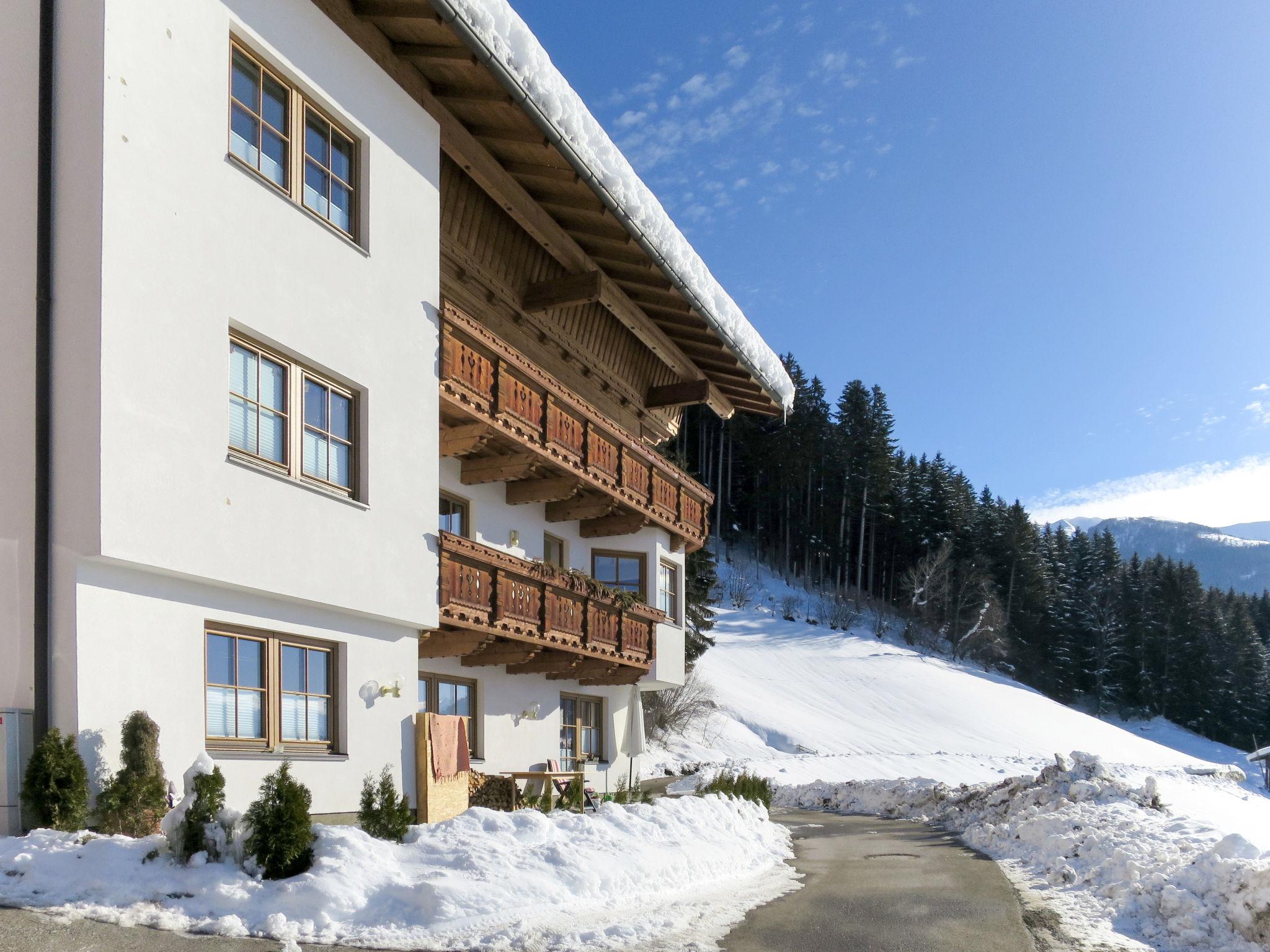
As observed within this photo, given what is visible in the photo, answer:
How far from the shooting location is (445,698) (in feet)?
57.8

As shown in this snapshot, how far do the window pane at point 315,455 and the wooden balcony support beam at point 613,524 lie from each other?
33.0ft

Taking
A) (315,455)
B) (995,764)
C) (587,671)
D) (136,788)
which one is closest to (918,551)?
(995,764)

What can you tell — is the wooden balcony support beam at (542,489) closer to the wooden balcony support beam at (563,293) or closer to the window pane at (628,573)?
the wooden balcony support beam at (563,293)

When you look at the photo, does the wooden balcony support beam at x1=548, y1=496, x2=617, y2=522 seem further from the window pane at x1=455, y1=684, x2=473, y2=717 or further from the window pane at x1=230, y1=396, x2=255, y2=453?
the window pane at x1=230, y1=396, x2=255, y2=453

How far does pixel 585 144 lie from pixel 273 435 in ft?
18.3

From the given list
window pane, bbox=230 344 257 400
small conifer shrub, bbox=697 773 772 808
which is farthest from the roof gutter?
small conifer shrub, bbox=697 773 772 808

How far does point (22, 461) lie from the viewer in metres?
9.48

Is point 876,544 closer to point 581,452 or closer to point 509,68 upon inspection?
point 581,452

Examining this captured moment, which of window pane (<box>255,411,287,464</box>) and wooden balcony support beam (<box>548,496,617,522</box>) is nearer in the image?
window pane (<box>255,411,287,464</box>)

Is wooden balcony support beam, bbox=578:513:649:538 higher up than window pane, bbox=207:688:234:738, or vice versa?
wooden balcony support beam, bbox=578:513:649:538

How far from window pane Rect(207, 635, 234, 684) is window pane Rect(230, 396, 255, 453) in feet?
5.88

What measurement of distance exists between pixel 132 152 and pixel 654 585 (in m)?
15.9

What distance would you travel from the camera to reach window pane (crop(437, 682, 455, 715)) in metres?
17.4

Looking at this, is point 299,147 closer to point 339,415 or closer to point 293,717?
point 339,415
